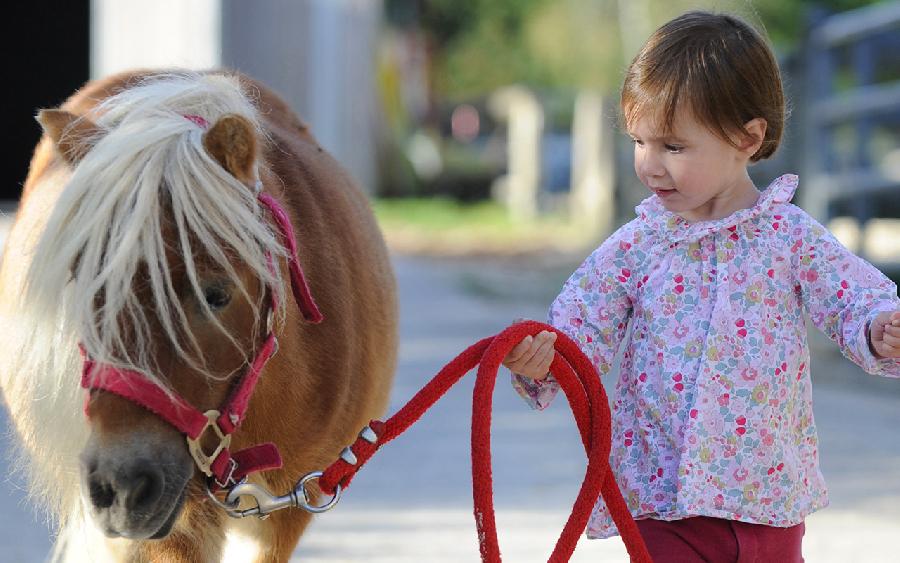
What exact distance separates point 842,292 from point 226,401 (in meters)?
1.08

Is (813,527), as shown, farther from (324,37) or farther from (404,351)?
(324,37)

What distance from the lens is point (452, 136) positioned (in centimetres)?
2575

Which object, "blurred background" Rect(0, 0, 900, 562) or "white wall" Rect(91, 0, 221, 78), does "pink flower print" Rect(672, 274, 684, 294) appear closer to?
"blurred background" Rect(0, 0, 900, 562)

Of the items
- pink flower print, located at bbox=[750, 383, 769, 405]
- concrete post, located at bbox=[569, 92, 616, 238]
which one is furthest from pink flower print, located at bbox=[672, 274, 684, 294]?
concrete post, located at bbox=[569, 92, 616, 238]

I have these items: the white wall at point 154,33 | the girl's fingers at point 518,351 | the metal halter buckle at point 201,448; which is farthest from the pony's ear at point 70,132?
the white wall at point 154,33

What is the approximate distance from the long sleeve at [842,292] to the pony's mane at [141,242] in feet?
3.06

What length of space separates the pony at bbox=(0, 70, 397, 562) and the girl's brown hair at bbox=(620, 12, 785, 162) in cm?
71

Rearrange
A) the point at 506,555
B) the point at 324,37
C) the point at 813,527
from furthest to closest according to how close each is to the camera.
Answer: the point at 324,37, the point at 813,527, the point at 506,555

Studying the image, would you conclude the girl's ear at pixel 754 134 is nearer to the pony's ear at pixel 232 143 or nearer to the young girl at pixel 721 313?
the young girl at pixel 721 313

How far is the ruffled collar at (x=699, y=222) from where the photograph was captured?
214cm

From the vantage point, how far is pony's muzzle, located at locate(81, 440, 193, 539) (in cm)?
187

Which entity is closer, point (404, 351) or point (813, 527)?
point (813, 527)

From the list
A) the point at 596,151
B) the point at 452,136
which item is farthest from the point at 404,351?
the point at 452,136

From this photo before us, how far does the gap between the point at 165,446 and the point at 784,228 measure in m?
1.13
